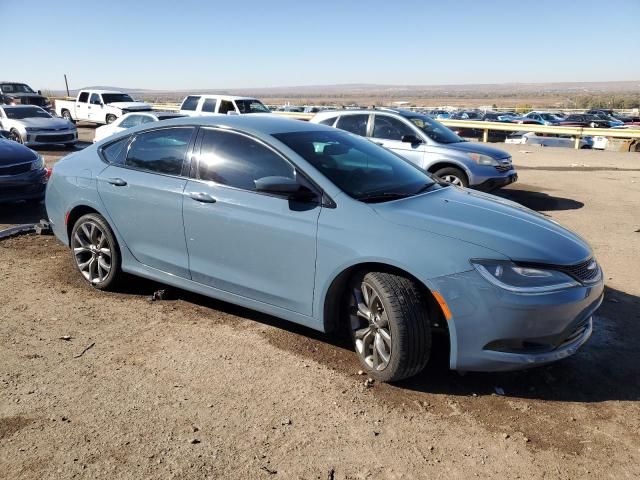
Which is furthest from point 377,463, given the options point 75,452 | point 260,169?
point 260,169

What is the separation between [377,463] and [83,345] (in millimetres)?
2421

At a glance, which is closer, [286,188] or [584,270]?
[584,270]

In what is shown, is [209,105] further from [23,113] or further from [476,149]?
[476,149]

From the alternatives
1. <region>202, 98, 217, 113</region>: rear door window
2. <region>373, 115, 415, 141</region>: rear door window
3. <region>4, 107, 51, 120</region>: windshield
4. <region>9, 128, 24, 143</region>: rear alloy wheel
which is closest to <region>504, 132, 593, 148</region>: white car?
<region>202, 98, 217, 113</region>: rear door window

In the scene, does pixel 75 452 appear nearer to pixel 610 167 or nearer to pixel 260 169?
pixel 260 169

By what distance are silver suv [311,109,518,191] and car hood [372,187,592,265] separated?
548 centimetres

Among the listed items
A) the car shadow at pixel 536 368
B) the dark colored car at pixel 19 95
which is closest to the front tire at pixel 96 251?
the car shadow at pixel 536 368

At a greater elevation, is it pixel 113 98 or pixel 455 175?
pixel 455 175

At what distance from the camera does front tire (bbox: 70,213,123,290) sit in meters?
4.92

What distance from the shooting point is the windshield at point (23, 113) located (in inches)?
675

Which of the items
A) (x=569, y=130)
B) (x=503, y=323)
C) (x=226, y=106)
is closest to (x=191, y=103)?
(x=226, y=106)

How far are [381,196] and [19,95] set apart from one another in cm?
2811

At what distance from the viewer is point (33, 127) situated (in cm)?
1650

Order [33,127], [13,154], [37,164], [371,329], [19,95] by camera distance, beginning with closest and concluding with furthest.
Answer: [371,329] → [13,154] → [37,164] → [33,127] → [19,95]
